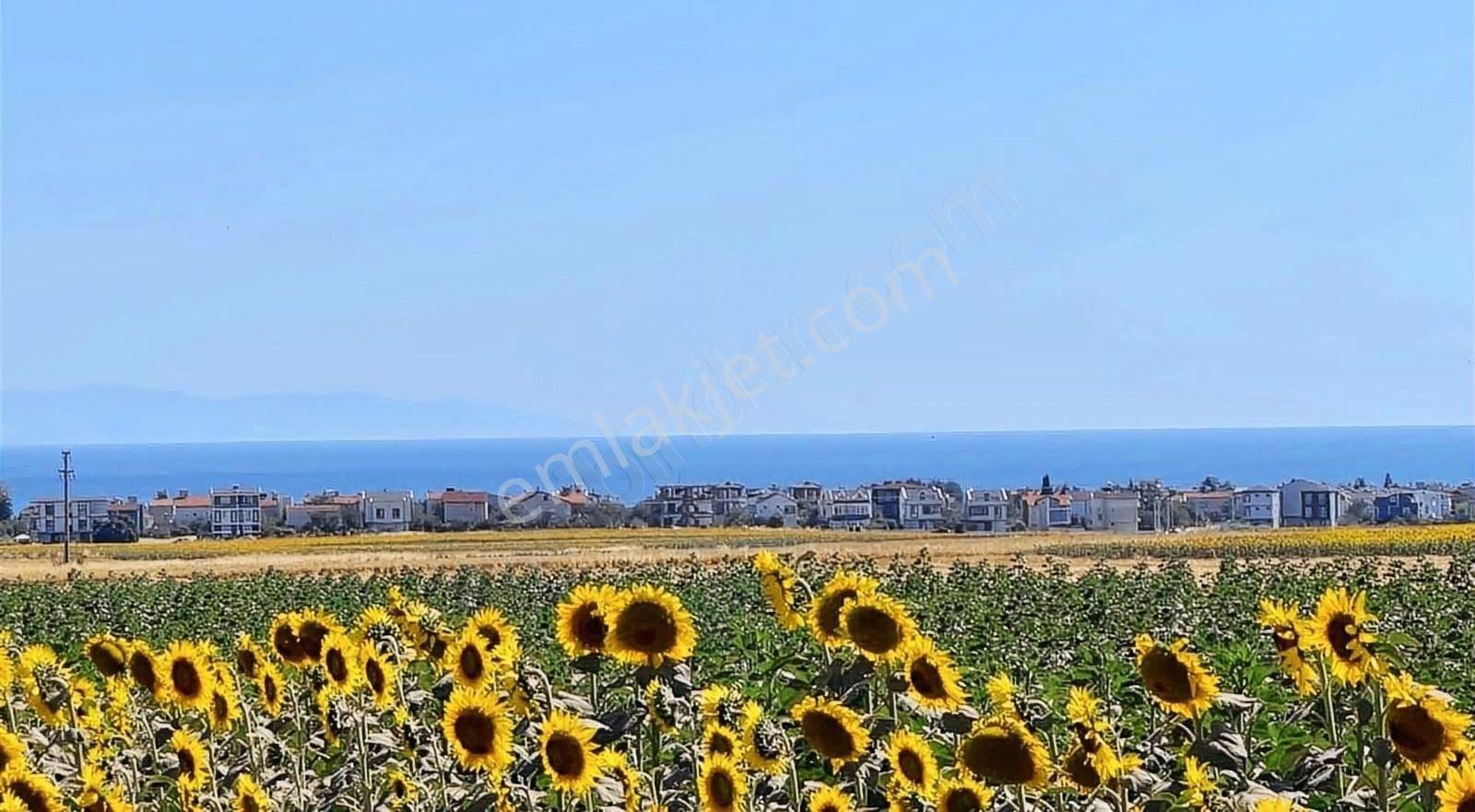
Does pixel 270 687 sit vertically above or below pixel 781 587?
below

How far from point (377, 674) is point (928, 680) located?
165 centimetres

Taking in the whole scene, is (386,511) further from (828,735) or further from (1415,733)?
(1415,733)

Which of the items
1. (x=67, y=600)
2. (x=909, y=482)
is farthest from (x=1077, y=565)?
(x=909, y=482)

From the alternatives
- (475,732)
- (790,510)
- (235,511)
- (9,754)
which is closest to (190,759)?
(9,754)

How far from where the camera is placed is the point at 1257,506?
11131cm

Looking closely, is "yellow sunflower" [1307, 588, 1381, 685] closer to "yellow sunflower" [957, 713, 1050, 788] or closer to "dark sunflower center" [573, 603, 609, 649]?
"yellow sunflower" [957, 713, 1050, 788]

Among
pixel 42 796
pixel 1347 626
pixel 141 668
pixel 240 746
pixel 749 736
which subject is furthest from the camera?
pixel 240 746

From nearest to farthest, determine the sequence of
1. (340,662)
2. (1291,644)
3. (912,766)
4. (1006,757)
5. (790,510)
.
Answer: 1. (1006,757)
2. (1291,644)
3. (912,766)
4. (340,662)
5. (790,510)

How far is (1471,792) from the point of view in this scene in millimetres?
2934

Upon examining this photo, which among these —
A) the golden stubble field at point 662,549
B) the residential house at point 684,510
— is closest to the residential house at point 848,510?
the residential house at point 684,510

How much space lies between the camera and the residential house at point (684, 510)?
11750 cm

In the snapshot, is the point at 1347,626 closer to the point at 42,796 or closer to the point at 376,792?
the point at 376,792

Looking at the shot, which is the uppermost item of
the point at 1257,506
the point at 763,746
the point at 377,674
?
the point at 377,674

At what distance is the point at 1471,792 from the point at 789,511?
389 feet
